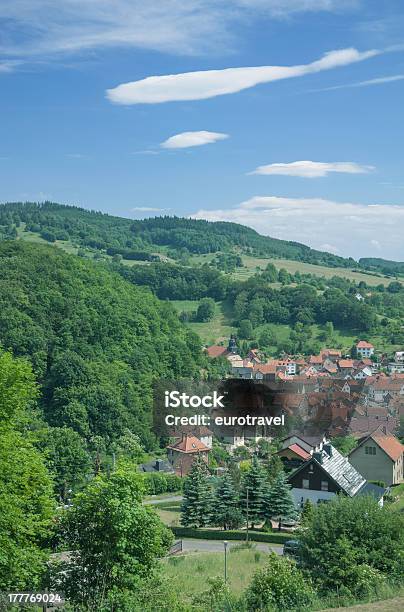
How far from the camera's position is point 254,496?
26.2 m

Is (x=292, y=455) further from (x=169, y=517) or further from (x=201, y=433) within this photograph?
(x=169, y=517)

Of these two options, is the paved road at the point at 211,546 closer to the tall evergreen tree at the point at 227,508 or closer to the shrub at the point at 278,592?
the tall evergreen tree at the point at 227,508

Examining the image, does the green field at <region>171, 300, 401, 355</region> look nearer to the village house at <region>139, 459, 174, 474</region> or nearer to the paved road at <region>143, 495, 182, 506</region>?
the village house at <region>139, 459, 174, 474</region>

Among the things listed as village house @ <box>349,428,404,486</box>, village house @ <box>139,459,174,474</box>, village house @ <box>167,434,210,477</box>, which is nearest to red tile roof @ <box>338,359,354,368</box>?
village house @ <box>167,434,210,477</box>

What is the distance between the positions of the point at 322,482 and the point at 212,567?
8.86 metres

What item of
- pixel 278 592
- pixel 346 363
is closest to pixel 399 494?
pixel 278 592

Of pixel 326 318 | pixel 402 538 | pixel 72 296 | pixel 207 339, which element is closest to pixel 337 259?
pixel 326 318

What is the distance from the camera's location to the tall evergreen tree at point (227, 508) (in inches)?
1022

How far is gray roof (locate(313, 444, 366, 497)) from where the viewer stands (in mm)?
26719

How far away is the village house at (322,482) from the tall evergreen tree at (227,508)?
8.20 ft

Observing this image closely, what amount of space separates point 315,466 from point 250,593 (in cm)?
1620

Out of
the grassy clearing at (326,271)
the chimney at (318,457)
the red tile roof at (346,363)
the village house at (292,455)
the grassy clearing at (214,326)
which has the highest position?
the grassy clearing at (326,271)

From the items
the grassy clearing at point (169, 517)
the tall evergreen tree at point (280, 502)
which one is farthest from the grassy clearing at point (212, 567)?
the grassy clearing at point (169, 517)

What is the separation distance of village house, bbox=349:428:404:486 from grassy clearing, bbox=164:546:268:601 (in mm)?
10861
